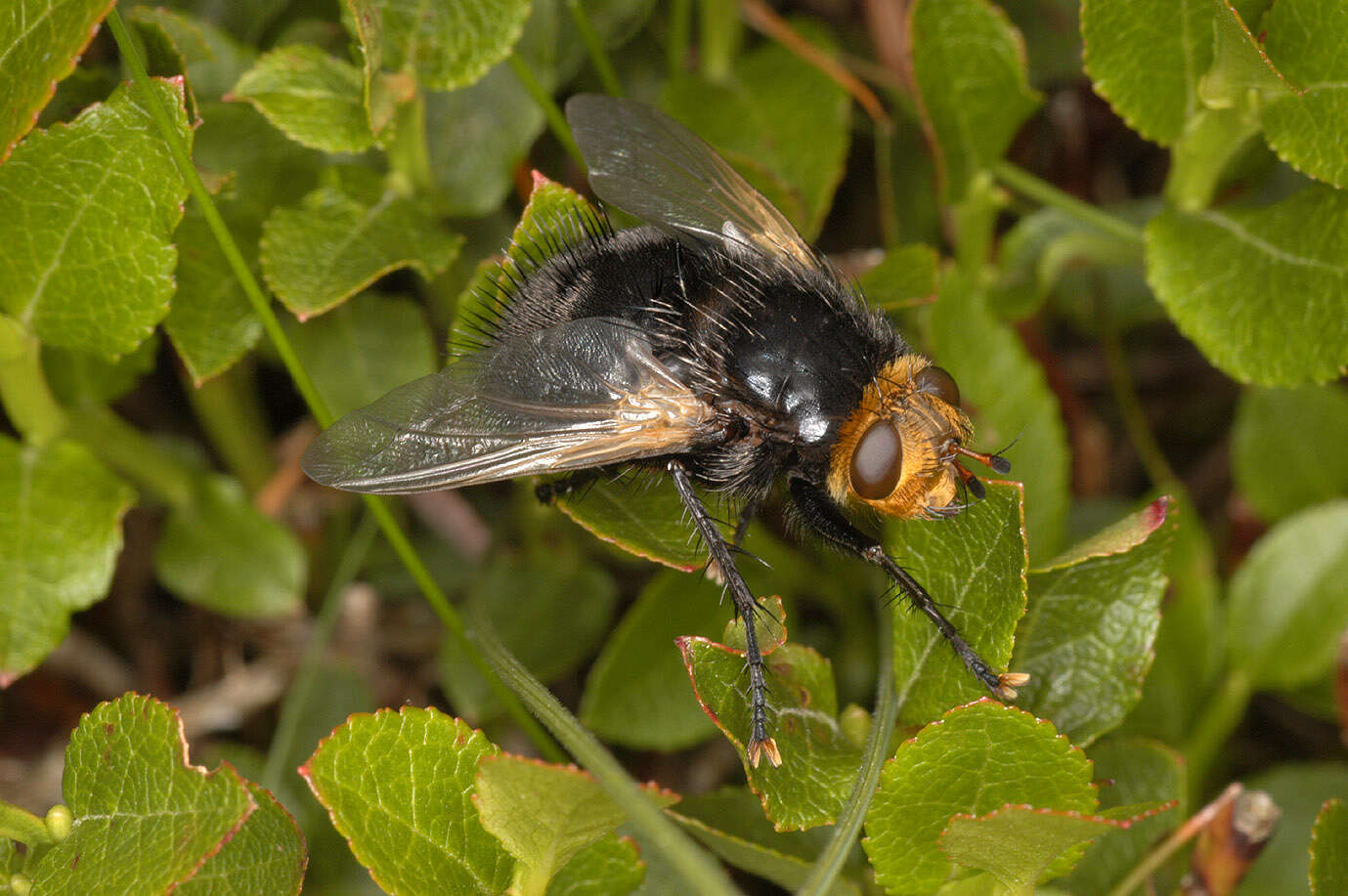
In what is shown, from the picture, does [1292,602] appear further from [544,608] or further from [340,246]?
[340,246]

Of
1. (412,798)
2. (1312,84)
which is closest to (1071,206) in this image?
(1312,84)

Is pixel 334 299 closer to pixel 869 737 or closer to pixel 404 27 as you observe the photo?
pixel 404 27

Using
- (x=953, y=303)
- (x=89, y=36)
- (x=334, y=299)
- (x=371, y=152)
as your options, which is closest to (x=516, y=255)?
(x=334, y=299)

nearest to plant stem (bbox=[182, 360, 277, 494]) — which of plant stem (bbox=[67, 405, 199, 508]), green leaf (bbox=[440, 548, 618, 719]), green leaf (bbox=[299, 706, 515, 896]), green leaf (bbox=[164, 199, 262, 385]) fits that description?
plant stem (bbox=[67, 405, 199, 508])

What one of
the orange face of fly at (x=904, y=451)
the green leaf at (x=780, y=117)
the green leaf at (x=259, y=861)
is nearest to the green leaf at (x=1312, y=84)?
the orange face of fly at (x=904, y=451)

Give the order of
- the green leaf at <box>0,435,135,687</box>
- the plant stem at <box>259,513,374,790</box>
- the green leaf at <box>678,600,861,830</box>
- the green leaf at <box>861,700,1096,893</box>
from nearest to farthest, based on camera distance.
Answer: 1. the green leaf at <box>861,700,1096,893</box>
2. the green leaf at <box>678,600,861,830</box>
3. the green leaf at <box>0,435,135,687</box>
4. the plant stem at <box>259,513,374,790</box>

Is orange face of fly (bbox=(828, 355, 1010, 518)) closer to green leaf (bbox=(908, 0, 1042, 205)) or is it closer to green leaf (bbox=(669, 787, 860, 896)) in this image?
green leaf (bbox=(669, 787, 860, 896))

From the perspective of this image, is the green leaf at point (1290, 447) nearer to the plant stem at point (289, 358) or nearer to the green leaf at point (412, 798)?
the plant stem at point (289, 358)
